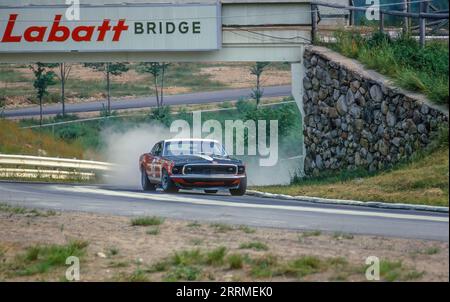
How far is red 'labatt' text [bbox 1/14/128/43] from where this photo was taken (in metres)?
36.7

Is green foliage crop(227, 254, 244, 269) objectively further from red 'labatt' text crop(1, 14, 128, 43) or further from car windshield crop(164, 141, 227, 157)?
red 'labatt' text crop(1, 14, 128, 43)

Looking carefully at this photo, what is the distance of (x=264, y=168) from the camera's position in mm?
46094

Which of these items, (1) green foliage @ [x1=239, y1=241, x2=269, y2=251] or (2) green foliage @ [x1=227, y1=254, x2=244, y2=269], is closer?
(2) green foliage @ [x1=227, y1=254, x2=244, y2=269]

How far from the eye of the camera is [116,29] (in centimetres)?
3672

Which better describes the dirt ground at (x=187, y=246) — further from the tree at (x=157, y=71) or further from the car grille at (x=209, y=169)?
the tree at (x=157, y=71)

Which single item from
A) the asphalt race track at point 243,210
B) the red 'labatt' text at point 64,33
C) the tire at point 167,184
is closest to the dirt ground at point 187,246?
the asphalt race track at point 243,210

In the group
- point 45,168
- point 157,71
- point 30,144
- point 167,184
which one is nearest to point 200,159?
point 167,184

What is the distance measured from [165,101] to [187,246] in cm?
4599

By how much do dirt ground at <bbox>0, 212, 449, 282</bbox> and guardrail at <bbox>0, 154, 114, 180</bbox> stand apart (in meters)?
16.0

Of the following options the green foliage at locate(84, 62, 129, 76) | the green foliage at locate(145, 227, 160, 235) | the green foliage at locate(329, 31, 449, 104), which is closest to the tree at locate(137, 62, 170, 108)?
the green foliage at locate(84, 62, 129, 76)

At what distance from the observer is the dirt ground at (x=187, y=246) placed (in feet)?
49.8

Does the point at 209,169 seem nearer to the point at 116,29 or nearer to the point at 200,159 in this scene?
the point at 200,159
